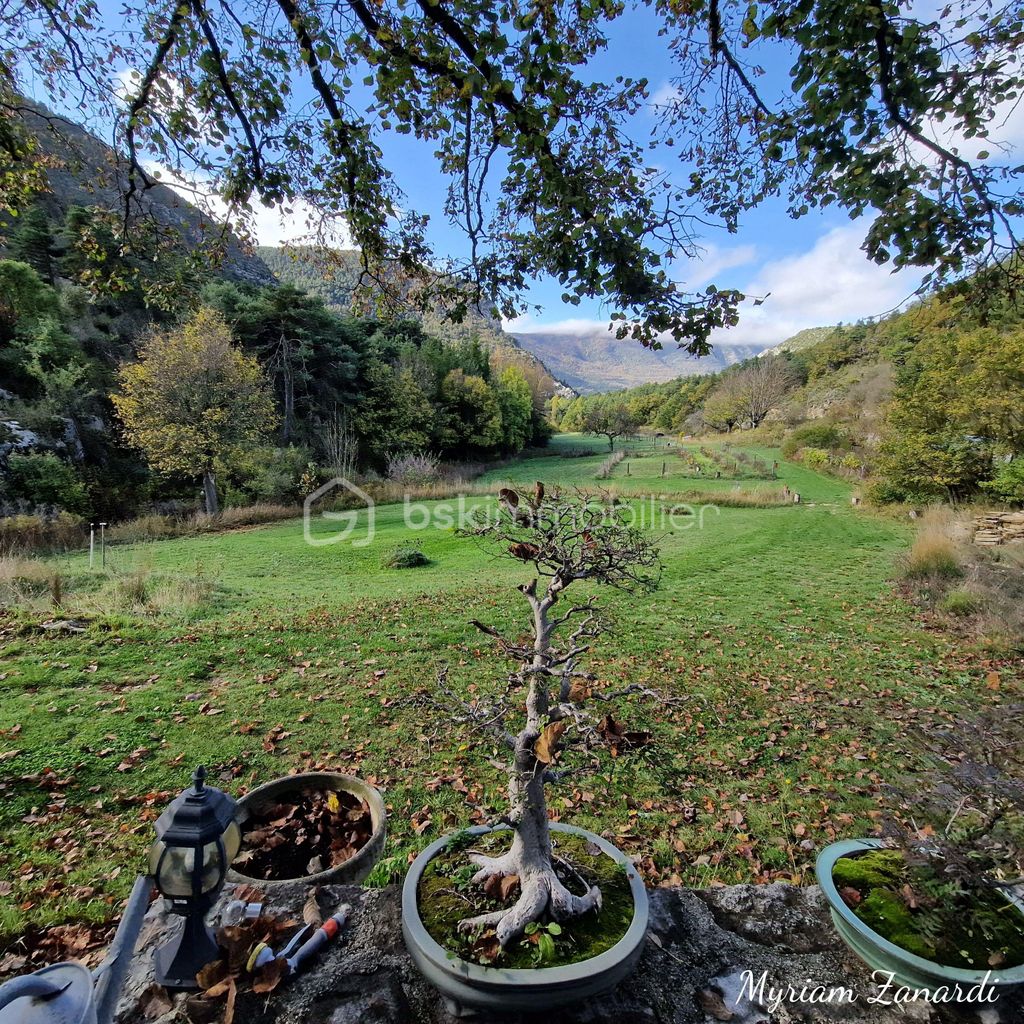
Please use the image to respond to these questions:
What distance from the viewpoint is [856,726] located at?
5.14 m

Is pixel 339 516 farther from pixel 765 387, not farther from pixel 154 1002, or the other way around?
pixel 765 387

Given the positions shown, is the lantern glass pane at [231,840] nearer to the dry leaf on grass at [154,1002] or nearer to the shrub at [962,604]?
the dry leaf on grass at [154,1002]

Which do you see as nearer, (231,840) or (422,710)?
(231,840)

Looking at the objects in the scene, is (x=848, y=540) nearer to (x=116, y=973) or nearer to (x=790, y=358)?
(x=116, y=973)

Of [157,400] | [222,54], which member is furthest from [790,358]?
[222,54]

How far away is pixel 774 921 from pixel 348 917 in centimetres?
160

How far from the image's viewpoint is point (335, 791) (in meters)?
2.78

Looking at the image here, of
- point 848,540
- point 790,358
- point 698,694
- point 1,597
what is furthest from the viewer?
point 790,358

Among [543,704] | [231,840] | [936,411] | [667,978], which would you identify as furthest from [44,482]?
[936,411]

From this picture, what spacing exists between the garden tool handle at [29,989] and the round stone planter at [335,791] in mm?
1057

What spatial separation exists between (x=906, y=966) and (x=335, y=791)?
2.52 m

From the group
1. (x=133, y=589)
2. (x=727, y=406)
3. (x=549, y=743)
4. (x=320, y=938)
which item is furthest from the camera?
(x=727, y=406)

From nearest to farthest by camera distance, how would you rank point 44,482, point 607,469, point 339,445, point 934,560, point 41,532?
1. point 934,560
2. point 41,532
3. point 44,482
4. point 339,445
5. point 607,469

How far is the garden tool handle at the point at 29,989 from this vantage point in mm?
977
